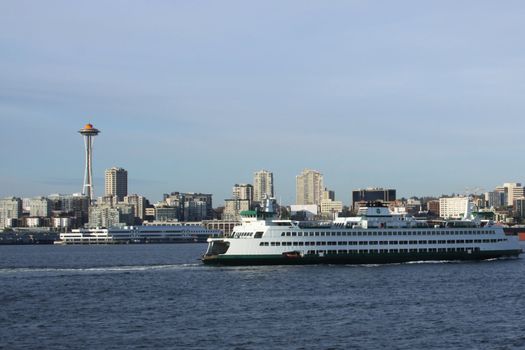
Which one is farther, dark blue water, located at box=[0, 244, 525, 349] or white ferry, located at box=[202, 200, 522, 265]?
white ferry, located at box=[202, 200, 522, 265]

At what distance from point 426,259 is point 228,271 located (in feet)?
79.5

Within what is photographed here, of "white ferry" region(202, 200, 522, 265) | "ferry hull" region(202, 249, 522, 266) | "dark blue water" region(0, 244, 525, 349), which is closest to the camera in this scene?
"dark blue water" region(0, 244, 525, 349)

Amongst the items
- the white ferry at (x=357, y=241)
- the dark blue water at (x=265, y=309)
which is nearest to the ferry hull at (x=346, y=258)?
the white ferry at (x=357, y=241)

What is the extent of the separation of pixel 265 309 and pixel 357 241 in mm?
38529

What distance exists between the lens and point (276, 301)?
209ft

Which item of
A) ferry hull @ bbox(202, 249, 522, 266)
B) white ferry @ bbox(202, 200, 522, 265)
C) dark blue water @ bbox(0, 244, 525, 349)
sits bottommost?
dark blue water @ bbox(0, 244, 525, 349)

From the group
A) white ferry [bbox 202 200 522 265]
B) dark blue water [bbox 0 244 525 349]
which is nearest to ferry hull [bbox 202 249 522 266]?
white ferry [bbox 202 200 522 265]

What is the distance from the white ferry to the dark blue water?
386 centimetres

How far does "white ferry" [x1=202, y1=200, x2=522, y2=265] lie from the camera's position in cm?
9256

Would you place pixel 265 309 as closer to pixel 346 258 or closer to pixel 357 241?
pixel 346 258

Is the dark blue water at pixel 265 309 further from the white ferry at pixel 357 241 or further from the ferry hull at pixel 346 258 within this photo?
the white ferry at pixel 357 241

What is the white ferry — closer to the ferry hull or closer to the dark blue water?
the ferry hull

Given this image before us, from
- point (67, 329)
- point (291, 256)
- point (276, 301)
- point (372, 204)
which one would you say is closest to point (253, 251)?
point (291, 256)

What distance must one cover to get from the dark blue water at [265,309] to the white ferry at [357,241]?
3.86 metres
